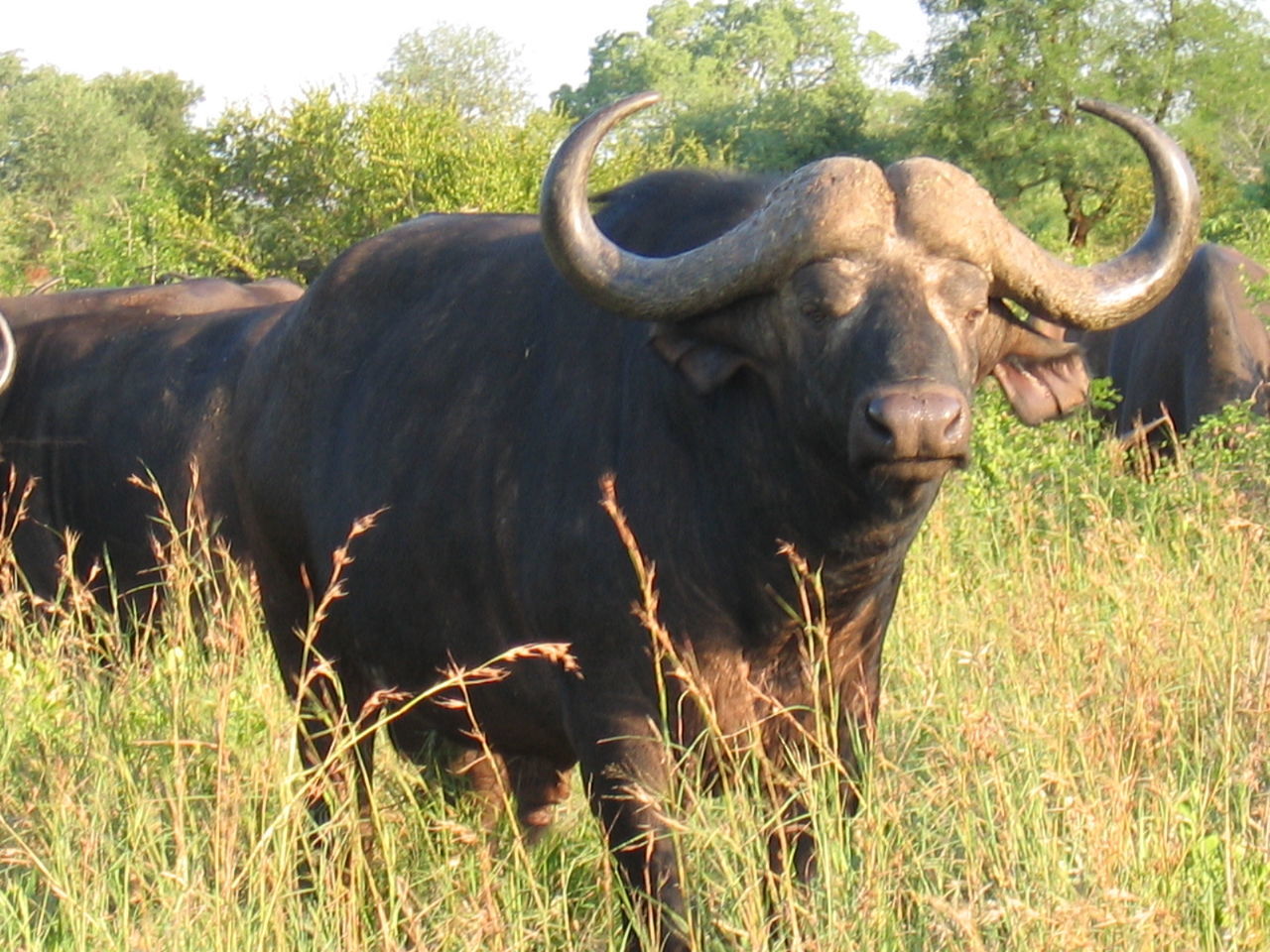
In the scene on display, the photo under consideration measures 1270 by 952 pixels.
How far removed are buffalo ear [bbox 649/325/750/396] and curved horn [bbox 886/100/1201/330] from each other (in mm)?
442

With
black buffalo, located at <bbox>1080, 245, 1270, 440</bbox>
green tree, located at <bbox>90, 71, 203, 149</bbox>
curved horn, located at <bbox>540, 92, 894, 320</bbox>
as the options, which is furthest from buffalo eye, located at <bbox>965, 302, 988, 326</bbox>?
green tree, located at <bbox>90, 71, 203, 149</bbox>

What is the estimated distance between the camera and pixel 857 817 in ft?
11.8

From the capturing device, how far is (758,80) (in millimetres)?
85500

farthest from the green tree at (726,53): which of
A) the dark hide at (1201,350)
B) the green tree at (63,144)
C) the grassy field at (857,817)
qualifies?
the grassy field at (857,817)

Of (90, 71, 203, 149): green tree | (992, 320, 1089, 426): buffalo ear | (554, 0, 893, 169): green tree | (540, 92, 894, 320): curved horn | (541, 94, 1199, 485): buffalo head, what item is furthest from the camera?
(554, 0, 893, 169): green tree

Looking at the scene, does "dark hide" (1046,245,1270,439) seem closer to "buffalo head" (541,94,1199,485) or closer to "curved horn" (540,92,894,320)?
"buffalo head" (541,94,1199,485)

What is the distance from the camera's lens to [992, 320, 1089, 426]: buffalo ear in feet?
12.5

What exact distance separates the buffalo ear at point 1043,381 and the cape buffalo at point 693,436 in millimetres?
40

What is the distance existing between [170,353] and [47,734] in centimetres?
305

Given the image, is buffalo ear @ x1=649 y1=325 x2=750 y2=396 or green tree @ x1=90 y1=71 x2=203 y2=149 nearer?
buffalo ear @ x1=649 y1=325 x2=750 y2=396

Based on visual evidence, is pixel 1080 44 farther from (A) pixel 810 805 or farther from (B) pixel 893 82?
(A) pixel 810 805

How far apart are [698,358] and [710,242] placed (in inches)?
9.1

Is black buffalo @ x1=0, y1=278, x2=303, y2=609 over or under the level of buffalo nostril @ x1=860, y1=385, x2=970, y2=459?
under

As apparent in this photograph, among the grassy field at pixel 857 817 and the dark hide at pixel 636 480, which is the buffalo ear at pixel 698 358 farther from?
the grassy field at pixel 857 817
